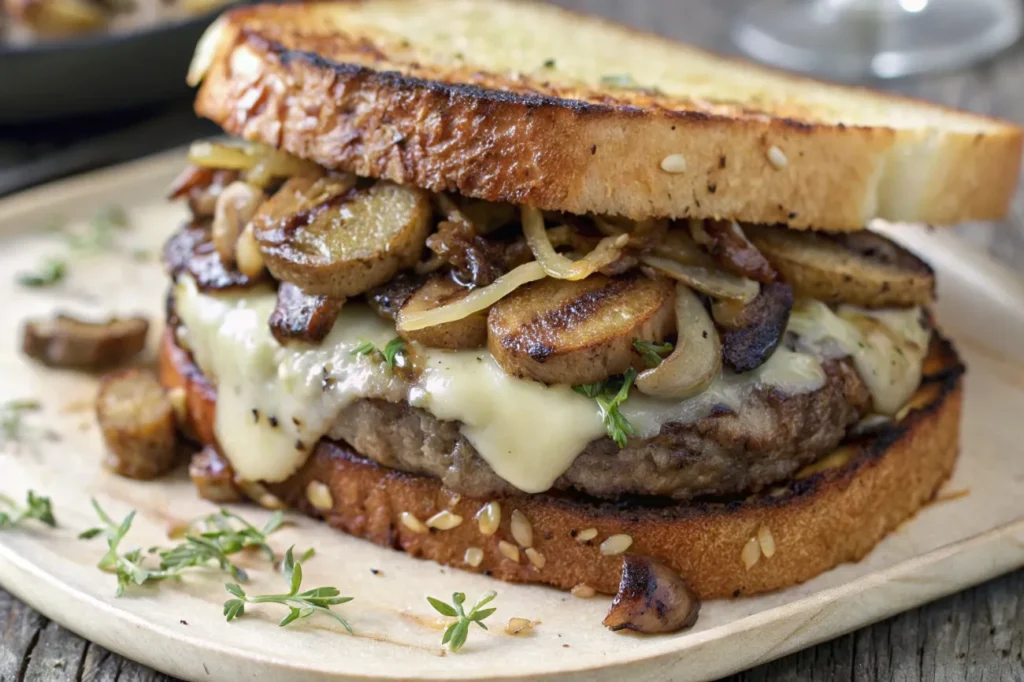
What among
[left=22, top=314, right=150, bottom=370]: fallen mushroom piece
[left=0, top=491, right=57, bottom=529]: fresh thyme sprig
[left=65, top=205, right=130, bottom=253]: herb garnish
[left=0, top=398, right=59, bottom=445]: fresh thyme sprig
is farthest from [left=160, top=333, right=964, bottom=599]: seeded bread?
[left=65, top=205, right=130, bottom=253]: herb garnish

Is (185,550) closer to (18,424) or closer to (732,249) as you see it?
(18,424)

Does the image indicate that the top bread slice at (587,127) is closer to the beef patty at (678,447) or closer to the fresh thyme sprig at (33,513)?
the beef patty at (678,447)

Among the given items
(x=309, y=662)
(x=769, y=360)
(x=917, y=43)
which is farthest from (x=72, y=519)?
(x=917, y=43)

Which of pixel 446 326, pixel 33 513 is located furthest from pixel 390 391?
pixel 33 513

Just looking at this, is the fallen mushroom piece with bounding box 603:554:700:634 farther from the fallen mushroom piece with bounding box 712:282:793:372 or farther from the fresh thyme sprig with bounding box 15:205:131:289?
the fresh thyme sprig with bounding box 15:205:131:289

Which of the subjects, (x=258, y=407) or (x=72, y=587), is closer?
(x=72, y=587)

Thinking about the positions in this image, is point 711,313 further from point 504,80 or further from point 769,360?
point 504,80
